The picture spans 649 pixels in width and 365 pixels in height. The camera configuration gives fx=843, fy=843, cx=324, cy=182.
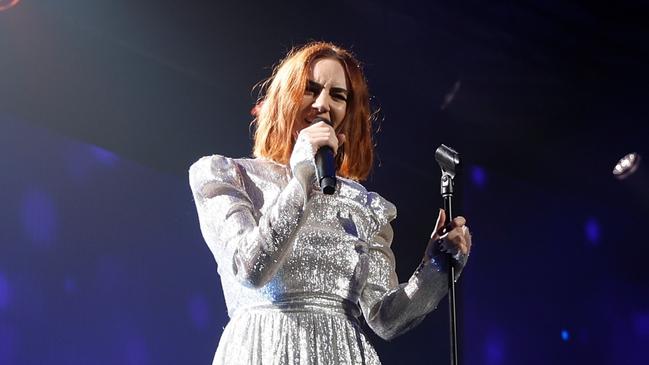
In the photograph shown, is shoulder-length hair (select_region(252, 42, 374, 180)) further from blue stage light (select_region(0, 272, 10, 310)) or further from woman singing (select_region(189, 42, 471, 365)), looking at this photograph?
blue stage light (select_region(0, 272, 10, 310))

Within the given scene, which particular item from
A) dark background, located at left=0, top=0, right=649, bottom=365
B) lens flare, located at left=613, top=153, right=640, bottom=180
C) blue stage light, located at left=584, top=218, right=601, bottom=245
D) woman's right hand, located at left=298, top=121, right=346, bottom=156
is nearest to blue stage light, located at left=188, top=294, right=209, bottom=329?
dark background, located at left=0, top=0, right=649, bottom=365

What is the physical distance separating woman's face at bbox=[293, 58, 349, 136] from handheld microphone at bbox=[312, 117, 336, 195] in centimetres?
33

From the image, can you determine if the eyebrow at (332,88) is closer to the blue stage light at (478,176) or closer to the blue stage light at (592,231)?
the blue stage light at (478,176)

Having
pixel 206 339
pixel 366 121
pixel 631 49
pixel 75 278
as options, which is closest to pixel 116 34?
pixel 75 278

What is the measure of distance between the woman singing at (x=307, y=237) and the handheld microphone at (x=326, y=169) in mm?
26

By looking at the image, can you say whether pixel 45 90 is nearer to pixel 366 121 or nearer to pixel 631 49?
pixel 366 121

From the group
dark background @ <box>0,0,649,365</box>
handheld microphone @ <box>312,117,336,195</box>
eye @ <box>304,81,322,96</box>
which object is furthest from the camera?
dark background @ <box>0,0,649,365</box>

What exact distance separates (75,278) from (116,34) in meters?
0.74

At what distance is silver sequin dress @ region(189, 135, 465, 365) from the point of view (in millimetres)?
1233

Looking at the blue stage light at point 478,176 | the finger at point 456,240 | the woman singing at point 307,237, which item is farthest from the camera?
the blue stage light at point 478,176

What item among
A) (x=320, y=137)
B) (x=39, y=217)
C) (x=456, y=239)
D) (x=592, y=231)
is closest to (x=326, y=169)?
(x=320, y=137)

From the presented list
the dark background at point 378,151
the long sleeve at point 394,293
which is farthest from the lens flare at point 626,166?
the long sleeve at point 394,293

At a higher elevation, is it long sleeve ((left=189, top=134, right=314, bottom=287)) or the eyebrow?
the eyebrow

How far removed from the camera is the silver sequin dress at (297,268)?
123 centimetres
